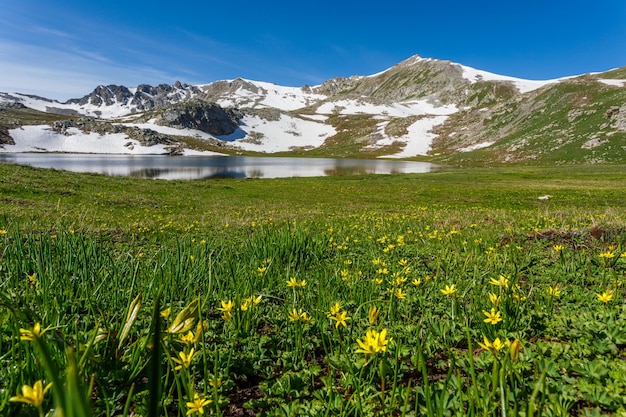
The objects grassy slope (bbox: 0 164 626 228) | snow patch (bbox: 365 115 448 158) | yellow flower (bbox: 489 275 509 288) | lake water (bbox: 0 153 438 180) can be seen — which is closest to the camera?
yellow flower (bbox: 489 275 509 288)

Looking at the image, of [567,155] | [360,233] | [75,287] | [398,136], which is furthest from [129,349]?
[398,136]

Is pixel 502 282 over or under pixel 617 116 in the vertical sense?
under

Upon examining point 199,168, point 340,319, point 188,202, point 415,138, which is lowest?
point 199,168

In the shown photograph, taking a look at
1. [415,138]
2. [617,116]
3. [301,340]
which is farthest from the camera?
[415,138]

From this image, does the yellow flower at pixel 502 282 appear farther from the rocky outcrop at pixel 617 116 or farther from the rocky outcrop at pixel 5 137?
the rocky outcrop at pixel 5 137

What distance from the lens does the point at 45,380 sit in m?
2.12

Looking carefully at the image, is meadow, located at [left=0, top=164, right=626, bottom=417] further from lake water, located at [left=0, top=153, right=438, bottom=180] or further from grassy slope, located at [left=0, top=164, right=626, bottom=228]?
lake water, located at [left=0, top=153, right=438, bottom=180]

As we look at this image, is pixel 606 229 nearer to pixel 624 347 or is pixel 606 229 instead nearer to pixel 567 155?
pixel 624 347

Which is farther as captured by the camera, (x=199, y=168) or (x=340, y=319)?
(x=199, y=168)

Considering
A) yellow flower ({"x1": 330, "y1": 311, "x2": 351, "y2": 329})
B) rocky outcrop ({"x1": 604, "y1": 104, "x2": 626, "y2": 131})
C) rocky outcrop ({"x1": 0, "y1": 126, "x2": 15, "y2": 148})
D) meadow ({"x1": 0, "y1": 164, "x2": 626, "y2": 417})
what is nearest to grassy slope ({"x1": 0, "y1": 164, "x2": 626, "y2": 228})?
meadow ({"x1": 0, "y1": 164, "x2": 626, "y2": 417})

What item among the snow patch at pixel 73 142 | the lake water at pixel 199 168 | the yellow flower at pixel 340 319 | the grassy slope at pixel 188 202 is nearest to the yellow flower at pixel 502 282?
the yellow flower at pixel 340 319

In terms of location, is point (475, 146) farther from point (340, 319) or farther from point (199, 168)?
point (340, 319)

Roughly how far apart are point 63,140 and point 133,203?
18008cm

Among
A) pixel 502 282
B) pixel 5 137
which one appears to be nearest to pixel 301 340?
pixel 502 282
